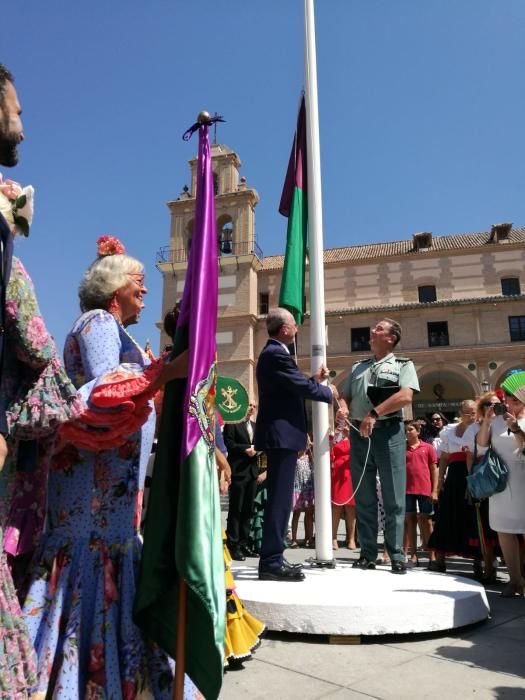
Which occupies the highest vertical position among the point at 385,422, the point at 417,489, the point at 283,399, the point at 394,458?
the point at 283,399

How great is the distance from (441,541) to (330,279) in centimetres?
2946

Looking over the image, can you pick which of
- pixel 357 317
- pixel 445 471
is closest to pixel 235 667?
pixel 445 471

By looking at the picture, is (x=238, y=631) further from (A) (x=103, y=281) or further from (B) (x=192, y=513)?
(A) (x=103, y=281)

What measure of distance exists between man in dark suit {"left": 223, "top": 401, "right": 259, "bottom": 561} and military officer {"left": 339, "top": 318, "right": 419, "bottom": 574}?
2.60m

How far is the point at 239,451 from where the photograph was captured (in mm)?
7281

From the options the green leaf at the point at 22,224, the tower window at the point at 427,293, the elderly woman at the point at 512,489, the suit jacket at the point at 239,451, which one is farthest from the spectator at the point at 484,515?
the tower window at the point at 427,293

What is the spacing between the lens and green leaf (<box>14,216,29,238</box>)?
152cm

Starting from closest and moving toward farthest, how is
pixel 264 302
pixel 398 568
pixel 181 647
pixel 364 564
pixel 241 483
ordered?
pixel 181 647, pixel 398 568, pixel 364 564, pixel 241 483, pixel 264 302

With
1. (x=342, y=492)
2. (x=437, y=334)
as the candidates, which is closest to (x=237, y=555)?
(x=342, y=492)

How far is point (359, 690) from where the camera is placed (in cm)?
237

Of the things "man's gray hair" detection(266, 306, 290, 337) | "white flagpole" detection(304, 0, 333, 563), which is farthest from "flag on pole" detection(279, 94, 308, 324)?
"man's gray hair" detection(266, 306, 290, 337)

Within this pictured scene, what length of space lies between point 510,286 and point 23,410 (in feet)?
114

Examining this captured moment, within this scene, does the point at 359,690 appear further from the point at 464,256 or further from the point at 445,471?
the point at 464,256

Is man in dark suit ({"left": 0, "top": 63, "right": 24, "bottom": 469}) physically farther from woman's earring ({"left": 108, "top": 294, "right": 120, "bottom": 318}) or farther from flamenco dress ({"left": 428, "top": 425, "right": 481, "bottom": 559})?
flamenco dress ({"left": 428, "top": 425, "right": 481, "bottom": 559})
